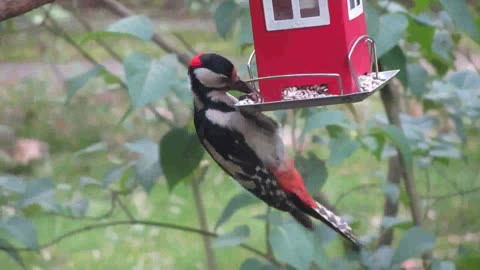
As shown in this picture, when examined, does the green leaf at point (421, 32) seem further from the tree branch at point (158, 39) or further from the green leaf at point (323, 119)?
the tree branch at point (158, 39)

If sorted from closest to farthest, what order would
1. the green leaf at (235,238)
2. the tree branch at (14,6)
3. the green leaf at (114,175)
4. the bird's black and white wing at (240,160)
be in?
the tree branch at (14,6) < the bird's black and white wing at (240,160) < the green leaf at (235,238) < the green leaf at (114,175)

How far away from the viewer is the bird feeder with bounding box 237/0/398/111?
1823 millimetres

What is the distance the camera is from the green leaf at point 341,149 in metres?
2.23

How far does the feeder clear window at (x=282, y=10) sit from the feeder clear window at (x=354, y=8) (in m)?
0.14

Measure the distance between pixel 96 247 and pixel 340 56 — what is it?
317 cm

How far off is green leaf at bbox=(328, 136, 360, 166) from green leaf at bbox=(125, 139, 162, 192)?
50cm

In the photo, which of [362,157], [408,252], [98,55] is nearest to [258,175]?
[408,252]

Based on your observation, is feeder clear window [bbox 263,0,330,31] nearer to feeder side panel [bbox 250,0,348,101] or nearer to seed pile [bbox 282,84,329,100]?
feeder side panel [bbox 250,0,348,101]

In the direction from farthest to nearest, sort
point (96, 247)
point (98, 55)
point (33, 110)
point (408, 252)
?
point (98, 55) → point (33, 110) → point (96, 247) → point (408, 252)

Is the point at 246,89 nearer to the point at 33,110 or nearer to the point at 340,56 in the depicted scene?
the point at 340,56

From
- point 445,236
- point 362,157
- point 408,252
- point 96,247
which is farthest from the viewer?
point 362,157

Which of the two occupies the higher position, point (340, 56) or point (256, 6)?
point (256, 6)

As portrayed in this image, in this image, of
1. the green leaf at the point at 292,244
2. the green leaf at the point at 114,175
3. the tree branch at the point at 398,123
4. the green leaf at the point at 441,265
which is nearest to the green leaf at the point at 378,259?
the green leaf at the point at 441,265

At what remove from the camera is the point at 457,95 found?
8.20 ft
